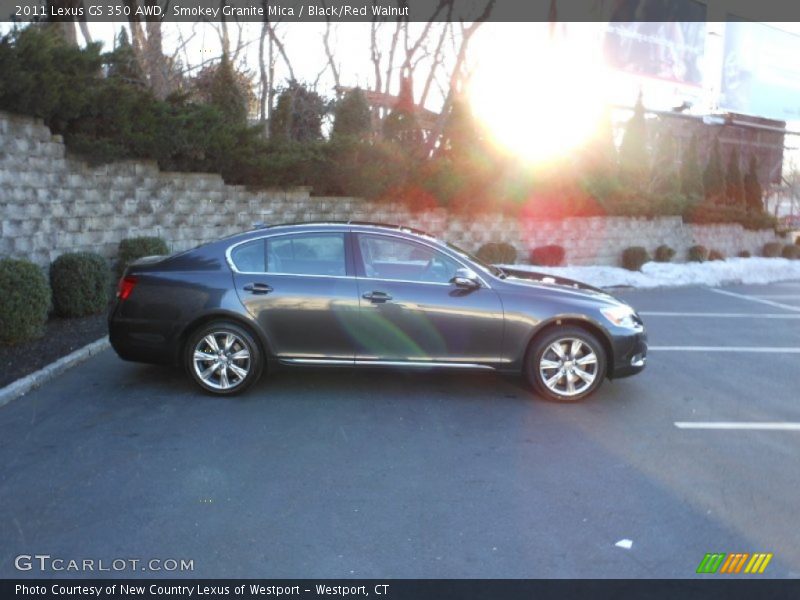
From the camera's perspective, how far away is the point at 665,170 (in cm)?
2380

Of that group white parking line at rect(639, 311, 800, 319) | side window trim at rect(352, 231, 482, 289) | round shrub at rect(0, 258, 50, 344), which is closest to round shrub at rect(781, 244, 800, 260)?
white parking line at rect(639, 311, 800, 319)

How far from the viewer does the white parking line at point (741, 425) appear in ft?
19.7

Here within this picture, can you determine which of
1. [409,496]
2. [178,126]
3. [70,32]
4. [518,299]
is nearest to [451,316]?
[518,299]

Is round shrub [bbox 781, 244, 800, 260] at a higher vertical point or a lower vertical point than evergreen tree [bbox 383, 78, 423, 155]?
lower

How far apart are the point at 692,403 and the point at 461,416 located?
88.3 inches

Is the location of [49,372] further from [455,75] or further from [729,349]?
[455,75]

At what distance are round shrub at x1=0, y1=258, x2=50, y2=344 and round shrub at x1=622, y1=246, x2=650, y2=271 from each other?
15.1 meters

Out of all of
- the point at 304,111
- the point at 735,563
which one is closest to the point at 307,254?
the point at 735,563

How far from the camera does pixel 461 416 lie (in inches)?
241

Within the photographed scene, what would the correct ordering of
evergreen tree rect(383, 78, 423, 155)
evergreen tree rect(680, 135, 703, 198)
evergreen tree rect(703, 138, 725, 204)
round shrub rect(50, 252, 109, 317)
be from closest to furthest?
1. round shrub rect(50, 252, 109, 317)
2. evergreen tree rect(383, 78, 423, 155)
3. evergreen tree rect(680, 135, 703, 198)
4. evergreen tree rect(703, 138, 725, 204)

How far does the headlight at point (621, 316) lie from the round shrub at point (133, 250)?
23.8 ft

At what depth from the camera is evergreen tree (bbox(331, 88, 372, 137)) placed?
17312 mm

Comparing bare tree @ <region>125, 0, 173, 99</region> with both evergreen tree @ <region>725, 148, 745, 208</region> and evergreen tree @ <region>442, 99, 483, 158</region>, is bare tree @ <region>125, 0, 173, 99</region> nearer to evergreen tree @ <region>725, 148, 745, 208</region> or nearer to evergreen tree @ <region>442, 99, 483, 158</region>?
evergreen tree @ <region>442, 99, 483, 158</region>

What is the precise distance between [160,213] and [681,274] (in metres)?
12.1
